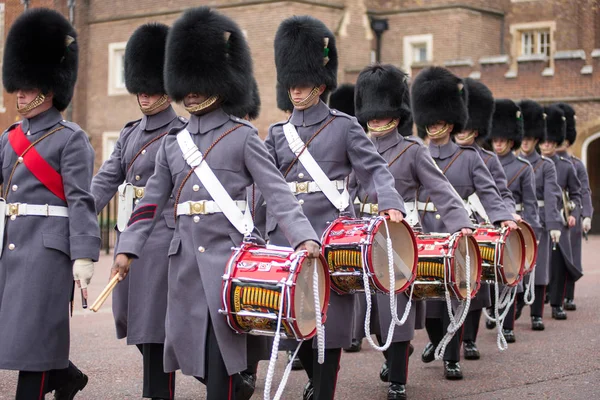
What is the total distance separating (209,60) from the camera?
545cm

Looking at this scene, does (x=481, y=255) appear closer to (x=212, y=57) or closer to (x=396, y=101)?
(x=396, y=101)

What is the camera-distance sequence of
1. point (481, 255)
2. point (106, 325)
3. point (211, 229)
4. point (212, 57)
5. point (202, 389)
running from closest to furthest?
point (211, 229)
point (212, 57)
point (202, 389)
point (481, 255)
point (106, 325)

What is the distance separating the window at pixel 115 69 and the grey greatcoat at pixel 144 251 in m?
23.7

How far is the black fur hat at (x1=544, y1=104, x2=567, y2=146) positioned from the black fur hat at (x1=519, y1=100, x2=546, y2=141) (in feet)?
1.32

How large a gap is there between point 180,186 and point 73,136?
0.68m

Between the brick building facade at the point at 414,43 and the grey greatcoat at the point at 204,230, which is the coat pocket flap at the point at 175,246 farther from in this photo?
the brick building facade at the point at 414,43

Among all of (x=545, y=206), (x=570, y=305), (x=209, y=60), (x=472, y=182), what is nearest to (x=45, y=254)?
(x=209, y=60)

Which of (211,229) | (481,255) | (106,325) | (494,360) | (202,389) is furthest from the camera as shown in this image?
(106,325)

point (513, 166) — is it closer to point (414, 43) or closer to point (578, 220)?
point (578, 220)

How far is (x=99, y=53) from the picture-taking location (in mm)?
30188

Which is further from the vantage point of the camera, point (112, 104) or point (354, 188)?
point (112, 104)

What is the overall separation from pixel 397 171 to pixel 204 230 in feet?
7.76

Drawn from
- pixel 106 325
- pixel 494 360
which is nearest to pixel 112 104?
pixel 106 325

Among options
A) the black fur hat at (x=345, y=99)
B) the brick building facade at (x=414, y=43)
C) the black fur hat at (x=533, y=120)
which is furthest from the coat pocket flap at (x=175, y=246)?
the brick building facade at (x=414, y=43)
